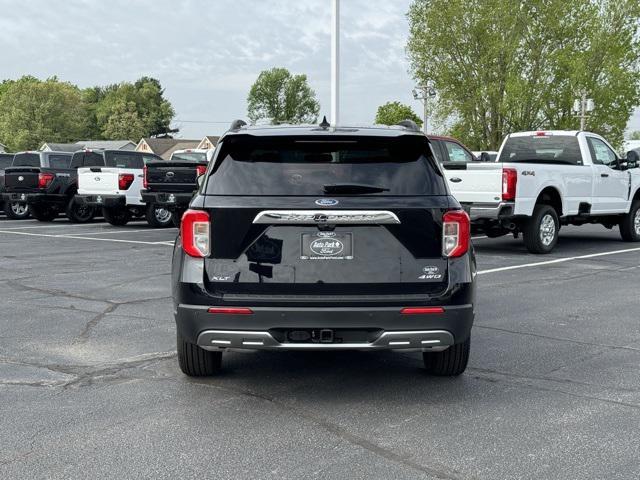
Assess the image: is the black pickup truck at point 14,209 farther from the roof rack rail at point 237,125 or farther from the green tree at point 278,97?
the green tree at point 278,97

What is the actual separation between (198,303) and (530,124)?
46.5m

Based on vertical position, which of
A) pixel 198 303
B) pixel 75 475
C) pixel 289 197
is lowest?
pixel 75 475

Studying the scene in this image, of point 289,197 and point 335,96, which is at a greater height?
point 335,96

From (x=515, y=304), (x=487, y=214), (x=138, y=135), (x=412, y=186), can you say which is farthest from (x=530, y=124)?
(x=138, y=135)

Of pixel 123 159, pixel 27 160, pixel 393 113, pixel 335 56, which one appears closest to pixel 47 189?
pixel 123 159

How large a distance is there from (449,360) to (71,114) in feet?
391

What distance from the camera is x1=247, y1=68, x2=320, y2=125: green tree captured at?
130 metres

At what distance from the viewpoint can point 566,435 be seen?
14.9 ft

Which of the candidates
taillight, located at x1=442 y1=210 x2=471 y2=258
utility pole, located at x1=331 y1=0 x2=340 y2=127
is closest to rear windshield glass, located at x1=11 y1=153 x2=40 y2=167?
utility pole, located at x1=331 y1=0 x2=340 y2=127

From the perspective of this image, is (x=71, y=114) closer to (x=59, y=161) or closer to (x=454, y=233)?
(x=59, y=161)

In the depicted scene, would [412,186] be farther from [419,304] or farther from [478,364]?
[478,364]

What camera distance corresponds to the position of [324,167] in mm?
5125

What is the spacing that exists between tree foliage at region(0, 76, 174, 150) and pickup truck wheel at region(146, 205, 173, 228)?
318 feet

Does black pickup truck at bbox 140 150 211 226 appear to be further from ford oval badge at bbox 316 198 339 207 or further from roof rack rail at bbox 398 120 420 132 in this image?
ford oval badge at bbox 316 198 339 207
